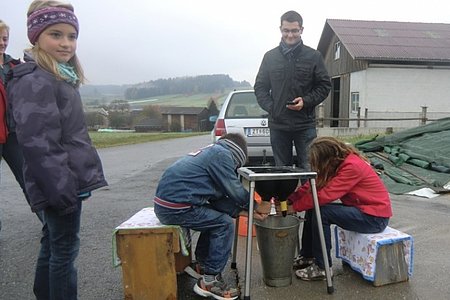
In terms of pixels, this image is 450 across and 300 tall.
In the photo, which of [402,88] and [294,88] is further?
[402,88]

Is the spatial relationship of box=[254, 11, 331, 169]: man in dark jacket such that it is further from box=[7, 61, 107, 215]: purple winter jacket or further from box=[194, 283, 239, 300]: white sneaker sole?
box=[7, 61, 107, 215]: purple winter jacket

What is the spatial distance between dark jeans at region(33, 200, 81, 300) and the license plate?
5243 millimetres

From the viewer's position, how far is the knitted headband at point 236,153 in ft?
10.4

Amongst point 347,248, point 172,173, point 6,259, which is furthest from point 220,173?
point 6,259

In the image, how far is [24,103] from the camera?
220 cm

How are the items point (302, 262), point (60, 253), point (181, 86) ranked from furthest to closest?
point (181, 86) → point (302, 262) → point (60, 253)

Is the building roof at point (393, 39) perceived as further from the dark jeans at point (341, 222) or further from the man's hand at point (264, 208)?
the man's hand at point (264, 208)

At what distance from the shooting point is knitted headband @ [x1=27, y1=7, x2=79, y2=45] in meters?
2.32

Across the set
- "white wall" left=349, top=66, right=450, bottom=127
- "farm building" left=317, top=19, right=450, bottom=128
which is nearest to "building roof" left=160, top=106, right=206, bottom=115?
"farm building" left=317, top=19, right=450, bottom=128

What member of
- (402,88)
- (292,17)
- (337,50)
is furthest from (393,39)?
(292,17)

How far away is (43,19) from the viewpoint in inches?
91.4

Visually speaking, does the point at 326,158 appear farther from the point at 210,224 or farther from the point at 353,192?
the point at 210,224

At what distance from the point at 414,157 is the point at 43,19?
7.52 meters

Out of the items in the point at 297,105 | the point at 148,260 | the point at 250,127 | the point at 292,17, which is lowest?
the point at 148,260
